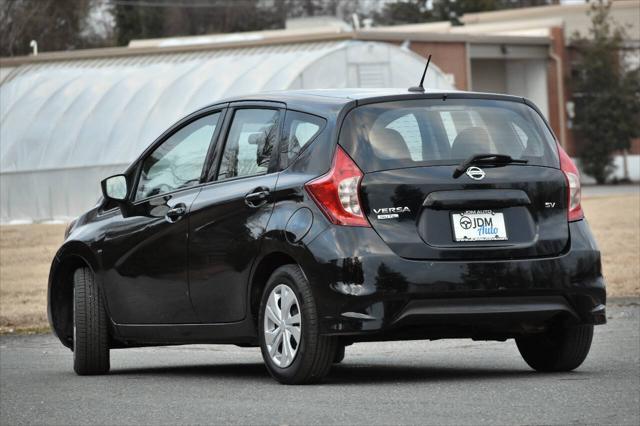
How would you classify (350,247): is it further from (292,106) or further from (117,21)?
(117,21)

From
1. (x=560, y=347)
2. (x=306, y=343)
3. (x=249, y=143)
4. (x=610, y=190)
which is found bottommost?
(x=610, y=190)

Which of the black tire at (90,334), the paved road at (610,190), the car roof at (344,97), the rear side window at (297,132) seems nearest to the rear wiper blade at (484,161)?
the car roof at (344,97)

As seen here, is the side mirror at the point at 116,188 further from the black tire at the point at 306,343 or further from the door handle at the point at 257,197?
the black tire at the point at 306,343

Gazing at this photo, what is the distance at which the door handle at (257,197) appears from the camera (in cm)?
884

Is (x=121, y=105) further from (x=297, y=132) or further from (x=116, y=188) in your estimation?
(x=297, y=132)

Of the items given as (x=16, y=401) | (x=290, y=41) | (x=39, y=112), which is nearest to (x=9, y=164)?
(x=39, y=112)

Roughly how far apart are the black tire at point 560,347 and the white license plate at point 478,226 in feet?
2.85

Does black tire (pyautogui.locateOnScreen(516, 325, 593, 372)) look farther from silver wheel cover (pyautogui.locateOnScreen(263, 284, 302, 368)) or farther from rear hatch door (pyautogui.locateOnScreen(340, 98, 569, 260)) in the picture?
silver wheel cover (pyautogui.locateOnScreen(263, 284, 302, 368))

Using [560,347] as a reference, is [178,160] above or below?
above

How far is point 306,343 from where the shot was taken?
845cm

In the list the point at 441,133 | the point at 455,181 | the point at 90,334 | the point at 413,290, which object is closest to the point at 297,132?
the point at 441,133

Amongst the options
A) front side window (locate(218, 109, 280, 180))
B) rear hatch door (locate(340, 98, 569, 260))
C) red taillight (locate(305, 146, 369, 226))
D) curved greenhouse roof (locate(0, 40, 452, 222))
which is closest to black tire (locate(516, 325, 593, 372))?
rear hatch door (locate(340, 98, 569, 260))

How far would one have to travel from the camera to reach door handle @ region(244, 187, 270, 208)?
8844mm

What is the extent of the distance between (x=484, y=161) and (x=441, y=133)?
0.29 metres
